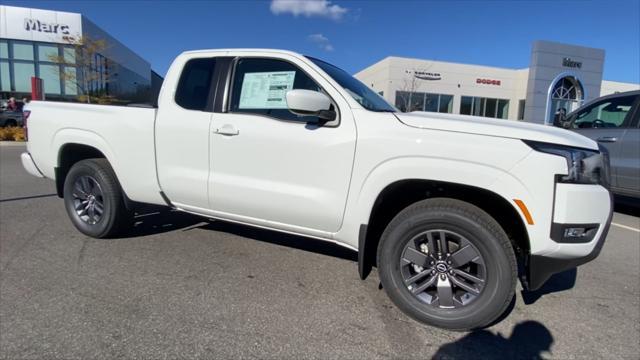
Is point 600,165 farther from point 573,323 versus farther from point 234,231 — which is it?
point 234,231

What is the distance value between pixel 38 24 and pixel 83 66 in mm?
6092

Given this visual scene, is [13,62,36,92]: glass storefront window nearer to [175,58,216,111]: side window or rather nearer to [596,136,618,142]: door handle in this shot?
[175,58,216,111]: side window

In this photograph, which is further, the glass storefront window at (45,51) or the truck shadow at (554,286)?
the glass storefront window at (45,51)

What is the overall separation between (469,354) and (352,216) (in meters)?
1.17

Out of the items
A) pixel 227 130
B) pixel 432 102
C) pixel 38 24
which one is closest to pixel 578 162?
pixel 227 130

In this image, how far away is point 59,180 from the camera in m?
4.57

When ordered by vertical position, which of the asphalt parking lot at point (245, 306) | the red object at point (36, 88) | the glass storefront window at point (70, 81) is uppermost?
the glass storefront window at point (70, 81)

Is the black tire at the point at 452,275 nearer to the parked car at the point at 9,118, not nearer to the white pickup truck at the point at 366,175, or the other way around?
the white pickup truck at the point at 366,175

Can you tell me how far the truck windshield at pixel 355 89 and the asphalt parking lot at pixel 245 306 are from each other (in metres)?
1.51

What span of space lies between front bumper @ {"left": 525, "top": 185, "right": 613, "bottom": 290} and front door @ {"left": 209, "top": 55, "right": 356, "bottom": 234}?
1.34 meters

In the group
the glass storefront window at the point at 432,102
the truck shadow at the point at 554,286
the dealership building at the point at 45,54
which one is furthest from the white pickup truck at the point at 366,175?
the glass storefront window at the point at 432,102

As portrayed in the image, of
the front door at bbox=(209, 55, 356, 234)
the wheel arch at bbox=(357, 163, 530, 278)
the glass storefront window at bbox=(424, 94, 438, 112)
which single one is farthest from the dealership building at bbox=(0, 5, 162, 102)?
the wheel arch at bbox=(357, 163, 530, 278)

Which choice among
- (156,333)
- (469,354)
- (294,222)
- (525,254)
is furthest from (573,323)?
(156,333)

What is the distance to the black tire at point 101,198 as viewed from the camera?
13.8 feet
